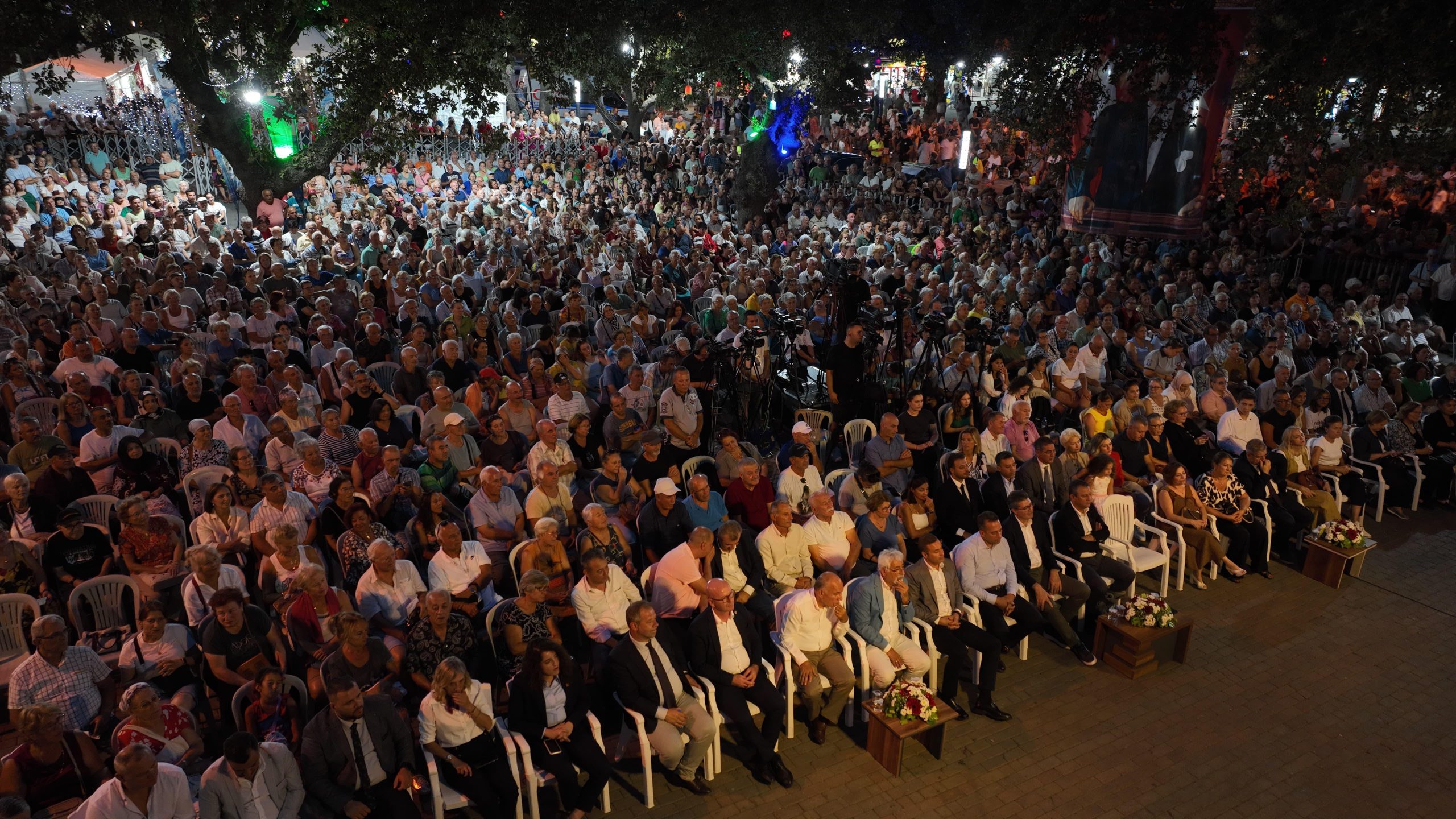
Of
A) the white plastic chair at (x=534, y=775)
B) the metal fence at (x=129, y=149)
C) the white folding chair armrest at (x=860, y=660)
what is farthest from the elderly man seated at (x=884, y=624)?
the metal fence at (x=129, y=149)

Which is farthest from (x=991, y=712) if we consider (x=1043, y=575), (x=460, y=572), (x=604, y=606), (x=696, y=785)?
(x=460, y=572)

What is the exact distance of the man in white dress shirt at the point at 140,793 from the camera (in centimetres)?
363

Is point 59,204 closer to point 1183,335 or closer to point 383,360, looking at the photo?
point 383,360

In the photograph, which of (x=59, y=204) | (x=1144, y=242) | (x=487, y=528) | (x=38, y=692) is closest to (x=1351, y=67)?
(x=1144, y=242)

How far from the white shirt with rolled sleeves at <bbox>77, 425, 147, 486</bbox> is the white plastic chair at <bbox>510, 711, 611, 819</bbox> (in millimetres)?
3909

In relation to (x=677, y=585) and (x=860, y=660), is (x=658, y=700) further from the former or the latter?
(x=860, y=660)

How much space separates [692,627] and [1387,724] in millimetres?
4124

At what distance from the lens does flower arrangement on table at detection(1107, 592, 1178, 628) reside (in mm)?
5617

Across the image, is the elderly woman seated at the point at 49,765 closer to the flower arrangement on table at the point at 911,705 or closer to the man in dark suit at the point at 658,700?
the man in dark suit at the point at 658,700

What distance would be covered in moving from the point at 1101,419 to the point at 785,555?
148 inches

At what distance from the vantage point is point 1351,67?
8352mm

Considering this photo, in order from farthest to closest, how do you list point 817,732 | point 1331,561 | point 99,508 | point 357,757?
1. point 1331,561
2. point 99,508
3. point 817,732
4. point 357,757

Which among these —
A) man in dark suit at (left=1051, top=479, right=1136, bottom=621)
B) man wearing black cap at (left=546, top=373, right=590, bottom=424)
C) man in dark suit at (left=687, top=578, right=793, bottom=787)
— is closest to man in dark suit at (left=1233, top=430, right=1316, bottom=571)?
man in dark suit at (left=1051, top=479, right=1136, bottom=621)

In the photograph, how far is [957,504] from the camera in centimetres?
654
